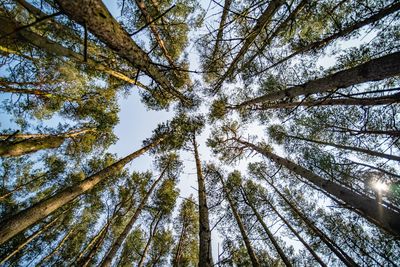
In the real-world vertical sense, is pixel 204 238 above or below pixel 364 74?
below

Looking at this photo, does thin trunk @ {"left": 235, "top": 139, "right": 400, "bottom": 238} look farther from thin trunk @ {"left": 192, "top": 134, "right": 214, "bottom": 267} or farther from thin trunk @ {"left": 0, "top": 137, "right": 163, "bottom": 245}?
thin trunk @ {"left": 0, "top": 137, "right": 163, "bottom": 245}

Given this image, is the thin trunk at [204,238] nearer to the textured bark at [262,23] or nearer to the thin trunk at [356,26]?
the textured bark at [262,23]

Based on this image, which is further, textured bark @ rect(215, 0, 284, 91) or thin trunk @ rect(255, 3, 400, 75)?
thin trunk @ rect(255, 3, 400, 75)

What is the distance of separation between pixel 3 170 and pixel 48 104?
659cm

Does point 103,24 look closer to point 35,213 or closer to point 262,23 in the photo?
point 262,23

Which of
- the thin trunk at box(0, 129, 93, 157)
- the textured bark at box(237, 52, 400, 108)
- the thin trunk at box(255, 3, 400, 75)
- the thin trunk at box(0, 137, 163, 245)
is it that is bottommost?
the thin trunk at box(0, 137, 163, 245)

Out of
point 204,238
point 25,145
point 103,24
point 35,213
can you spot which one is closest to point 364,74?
point 103,24

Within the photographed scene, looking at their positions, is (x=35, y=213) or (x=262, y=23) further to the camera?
(x=35, y=213)

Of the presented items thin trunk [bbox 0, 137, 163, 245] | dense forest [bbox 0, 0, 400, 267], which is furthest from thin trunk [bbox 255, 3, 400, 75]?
thin trunk [bbox 0, 137, 163, 245]

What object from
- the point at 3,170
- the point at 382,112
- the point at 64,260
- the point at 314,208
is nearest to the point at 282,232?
the point at 314,208

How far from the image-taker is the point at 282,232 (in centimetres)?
905

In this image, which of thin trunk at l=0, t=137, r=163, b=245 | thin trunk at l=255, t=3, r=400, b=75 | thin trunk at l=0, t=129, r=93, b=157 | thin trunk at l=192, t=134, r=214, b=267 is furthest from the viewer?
thin trunk at l=0, t=129, r=93, b=157

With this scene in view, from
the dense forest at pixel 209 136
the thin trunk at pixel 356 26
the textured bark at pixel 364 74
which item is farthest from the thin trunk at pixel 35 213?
the thin trunk at pixel 356 26

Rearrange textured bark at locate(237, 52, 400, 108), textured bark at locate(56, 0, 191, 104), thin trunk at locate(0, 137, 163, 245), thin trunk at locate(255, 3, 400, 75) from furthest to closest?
thin trunk at locate(255, 3, 400, 75) → thin trunk at locate(0, 137, 163, 245) → textured bark at locate(237, 52, 400, 108) → textured bark at locate(56, 0, 191, 104)
